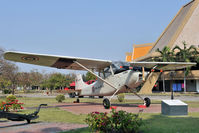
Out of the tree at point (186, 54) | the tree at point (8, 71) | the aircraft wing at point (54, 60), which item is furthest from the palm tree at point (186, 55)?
the tree at point (8, 71)

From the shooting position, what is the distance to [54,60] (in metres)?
14.4

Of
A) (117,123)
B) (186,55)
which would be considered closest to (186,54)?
(186,55)

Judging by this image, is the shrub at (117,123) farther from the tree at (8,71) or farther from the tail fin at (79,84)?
the tree at (8,71)

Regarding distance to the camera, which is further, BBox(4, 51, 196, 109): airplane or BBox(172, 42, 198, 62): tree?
BBox(172, 42, 198, 62): tree

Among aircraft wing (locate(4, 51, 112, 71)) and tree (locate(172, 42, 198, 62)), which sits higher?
tree (locate(172, 42, 198, 62))

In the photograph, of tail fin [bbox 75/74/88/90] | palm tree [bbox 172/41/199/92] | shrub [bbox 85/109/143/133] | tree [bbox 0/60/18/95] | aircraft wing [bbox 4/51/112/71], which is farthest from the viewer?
palm tree [bbox 172/41/199/92]

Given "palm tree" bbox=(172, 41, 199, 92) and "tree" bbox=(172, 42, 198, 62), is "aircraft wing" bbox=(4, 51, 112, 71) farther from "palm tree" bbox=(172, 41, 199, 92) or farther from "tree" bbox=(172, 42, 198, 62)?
"tree" bbox=(172, 42, 198, 62)

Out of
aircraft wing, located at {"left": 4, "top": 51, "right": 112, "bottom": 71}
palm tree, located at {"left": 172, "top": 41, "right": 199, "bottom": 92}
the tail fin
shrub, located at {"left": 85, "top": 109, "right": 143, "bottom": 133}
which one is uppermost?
palm tree, located at {"left": 172, "top": 41, "right": 199, "bottom": 92}

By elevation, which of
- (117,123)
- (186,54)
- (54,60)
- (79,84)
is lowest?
(117,123)

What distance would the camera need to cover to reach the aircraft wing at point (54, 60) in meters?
12.9

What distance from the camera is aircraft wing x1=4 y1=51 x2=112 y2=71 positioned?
12.9m

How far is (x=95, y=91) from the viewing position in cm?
1755

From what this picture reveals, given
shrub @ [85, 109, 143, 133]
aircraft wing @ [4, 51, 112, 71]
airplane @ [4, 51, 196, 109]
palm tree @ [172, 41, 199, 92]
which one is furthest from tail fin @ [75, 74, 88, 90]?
palm tree @ [172, 41, 199, 92]

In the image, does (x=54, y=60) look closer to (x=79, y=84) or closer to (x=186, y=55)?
(x=79, y=84)
